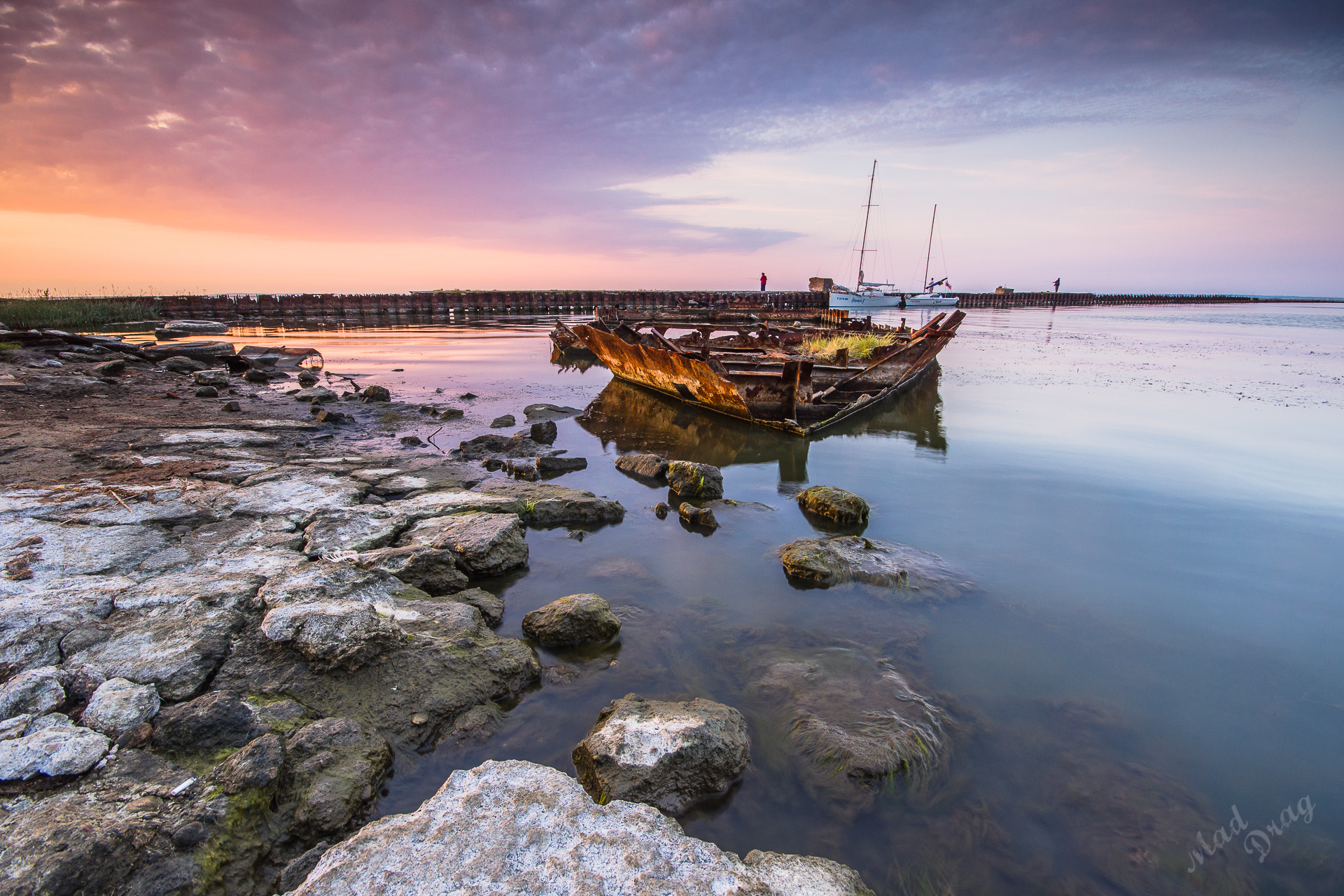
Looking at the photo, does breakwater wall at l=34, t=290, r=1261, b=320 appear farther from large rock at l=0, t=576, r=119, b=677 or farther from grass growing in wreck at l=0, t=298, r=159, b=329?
large rock at l=0, t=576, r=119, b=677

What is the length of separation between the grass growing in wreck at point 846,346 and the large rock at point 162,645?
40.9 ft

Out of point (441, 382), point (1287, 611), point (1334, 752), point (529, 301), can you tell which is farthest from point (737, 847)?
point (529, 301)

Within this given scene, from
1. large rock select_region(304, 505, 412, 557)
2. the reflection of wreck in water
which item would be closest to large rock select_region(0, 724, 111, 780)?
large rock select_region(304, 505, 412, 557)

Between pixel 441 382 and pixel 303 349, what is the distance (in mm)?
8872

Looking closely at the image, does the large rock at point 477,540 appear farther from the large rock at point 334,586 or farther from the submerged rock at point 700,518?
the submerged rock at point 700,518

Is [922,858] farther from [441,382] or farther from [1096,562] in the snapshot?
[441,382]

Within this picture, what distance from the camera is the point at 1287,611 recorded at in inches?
173

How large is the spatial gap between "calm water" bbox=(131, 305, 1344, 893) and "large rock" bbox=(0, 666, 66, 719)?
1.40m

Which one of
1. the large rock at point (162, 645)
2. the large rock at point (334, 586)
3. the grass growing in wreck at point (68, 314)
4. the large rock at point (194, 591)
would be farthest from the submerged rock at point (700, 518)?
the grass growing in wreck at point (68, 314)

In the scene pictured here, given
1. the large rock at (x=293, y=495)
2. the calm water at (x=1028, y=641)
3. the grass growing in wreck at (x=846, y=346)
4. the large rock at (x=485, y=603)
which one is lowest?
the calm water at (x=1028, y=641)

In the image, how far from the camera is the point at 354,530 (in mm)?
4449

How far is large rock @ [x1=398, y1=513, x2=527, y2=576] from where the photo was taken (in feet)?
14.5

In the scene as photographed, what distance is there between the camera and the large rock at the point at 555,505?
5.54 meters

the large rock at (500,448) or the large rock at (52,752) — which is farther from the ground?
the large rock at (52,752)
